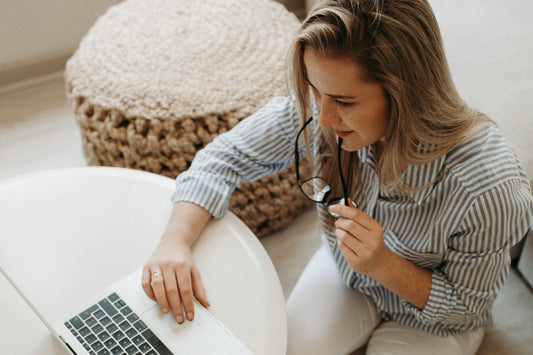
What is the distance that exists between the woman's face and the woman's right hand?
29 centimetres

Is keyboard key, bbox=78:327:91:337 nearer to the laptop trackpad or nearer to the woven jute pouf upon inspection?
the laptop trackpad

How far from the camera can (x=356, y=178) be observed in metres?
0.97

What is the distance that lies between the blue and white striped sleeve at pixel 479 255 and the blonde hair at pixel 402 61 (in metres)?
0.09

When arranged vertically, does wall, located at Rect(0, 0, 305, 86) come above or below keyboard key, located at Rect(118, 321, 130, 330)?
below

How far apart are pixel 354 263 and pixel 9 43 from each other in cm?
199

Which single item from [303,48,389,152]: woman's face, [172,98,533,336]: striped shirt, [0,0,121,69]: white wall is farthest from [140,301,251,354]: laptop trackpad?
[0,0,121,69]: white wall

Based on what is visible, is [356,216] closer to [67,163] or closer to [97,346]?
[97,346]

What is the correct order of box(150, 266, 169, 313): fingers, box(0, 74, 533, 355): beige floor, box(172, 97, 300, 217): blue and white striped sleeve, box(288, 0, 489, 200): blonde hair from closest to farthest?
box(288, 0, 489, 200): blonde hair, box(150, 266, 169, 313): fingers, box(172, 97, 300, 217): blue and white striped sleeve, box(0, 74, 533, 355): beige floor

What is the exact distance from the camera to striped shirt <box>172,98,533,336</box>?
778 mm

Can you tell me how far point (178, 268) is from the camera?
82 centimetres

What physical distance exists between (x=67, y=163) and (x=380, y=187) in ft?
4.49

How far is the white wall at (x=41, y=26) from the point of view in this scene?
2186 millimetres

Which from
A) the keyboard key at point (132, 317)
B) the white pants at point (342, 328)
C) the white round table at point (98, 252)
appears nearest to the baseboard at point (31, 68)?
the white round table at point (98, 252)

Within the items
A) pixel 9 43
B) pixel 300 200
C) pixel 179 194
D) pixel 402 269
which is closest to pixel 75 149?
pixel 9 43
